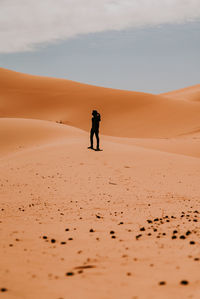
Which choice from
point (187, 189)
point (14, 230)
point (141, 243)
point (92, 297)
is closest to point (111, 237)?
point (141, 243)

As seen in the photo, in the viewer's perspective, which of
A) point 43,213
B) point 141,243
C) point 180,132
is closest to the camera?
point 141,243

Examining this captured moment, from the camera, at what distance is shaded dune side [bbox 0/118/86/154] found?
18938mm

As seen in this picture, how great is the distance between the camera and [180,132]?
34938 mm

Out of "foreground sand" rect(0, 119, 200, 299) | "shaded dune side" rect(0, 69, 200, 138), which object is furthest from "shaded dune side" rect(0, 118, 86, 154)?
"shaded dune side" rect(0, 69, 200, 138)

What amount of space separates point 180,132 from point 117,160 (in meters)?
21.8

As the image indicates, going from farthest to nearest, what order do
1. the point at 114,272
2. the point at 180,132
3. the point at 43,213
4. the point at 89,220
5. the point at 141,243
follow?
the point at 180,132
the point at 43,213
the point at 89,220
the point at 141,243
the point at 114,272

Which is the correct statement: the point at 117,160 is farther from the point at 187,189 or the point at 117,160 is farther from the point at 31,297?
the point at 31,297

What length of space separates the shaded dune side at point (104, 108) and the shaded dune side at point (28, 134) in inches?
642

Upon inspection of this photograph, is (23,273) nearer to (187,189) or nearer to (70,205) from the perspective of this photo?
(70,205)

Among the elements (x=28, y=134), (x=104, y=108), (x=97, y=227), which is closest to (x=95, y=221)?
(x=97, y=227)

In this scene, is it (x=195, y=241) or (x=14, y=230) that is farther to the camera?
(x=14, y=230)

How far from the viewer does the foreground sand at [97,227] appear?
12.4 feet

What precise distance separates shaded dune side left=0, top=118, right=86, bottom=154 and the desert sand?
0.06 metres

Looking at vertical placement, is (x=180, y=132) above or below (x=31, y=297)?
above
